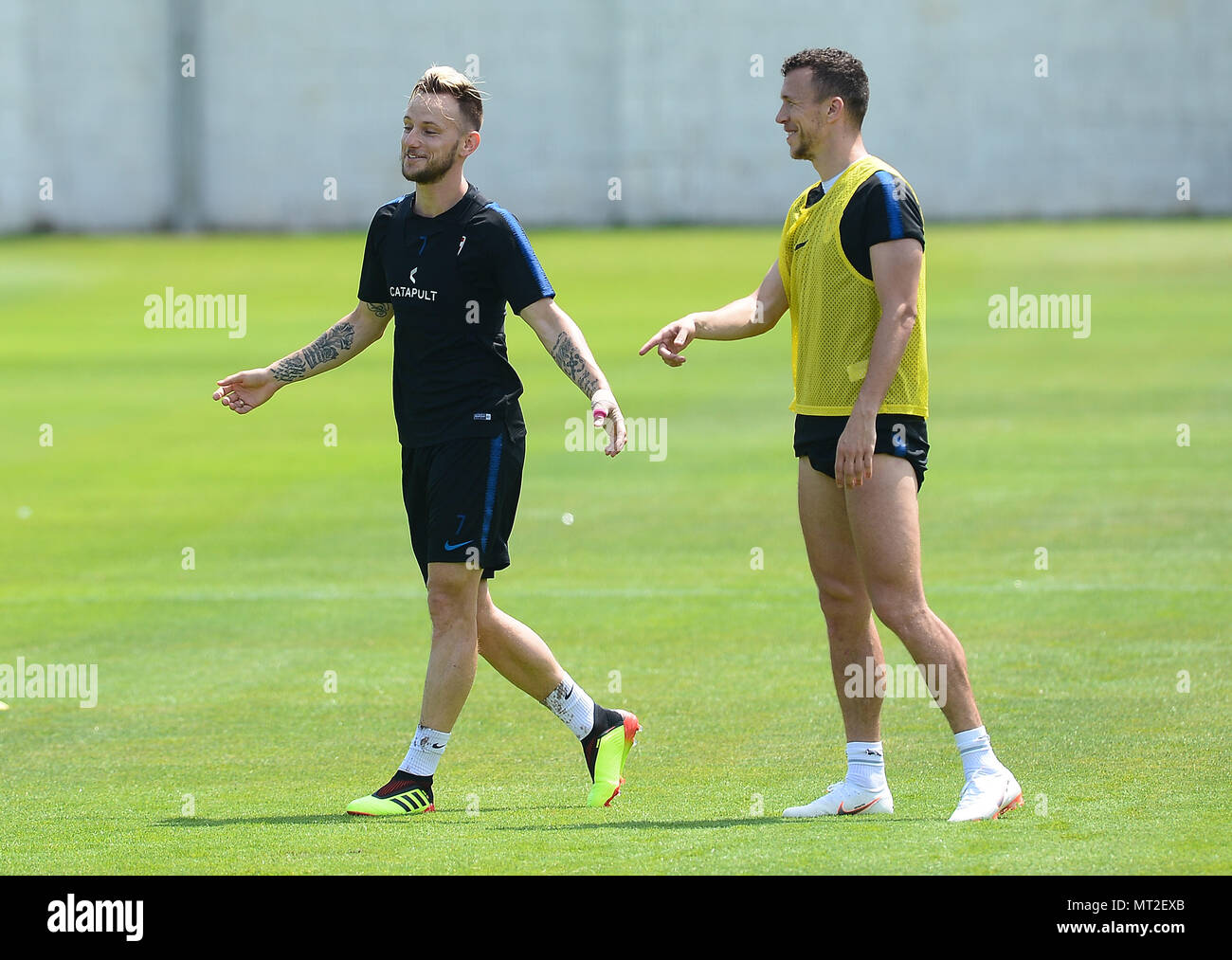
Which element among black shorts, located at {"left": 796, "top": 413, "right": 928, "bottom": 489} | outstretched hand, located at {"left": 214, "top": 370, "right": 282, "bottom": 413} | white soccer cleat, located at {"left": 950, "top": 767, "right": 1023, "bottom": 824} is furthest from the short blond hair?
white soccer cleat, located at {"left": 950, "top": 767, "right": 1023, "bottom": 824}

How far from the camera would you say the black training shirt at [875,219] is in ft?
18.3

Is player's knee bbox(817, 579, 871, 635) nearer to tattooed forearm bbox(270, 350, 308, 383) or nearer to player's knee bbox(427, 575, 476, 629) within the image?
player's knee bbox(427, 575, 476, 629)

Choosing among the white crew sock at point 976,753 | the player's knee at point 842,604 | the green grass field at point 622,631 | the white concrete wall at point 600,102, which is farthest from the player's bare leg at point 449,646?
the white concrete wall at point 600,102

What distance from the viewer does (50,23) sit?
150 ft

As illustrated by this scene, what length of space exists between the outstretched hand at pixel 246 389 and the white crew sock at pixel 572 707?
4.97ft

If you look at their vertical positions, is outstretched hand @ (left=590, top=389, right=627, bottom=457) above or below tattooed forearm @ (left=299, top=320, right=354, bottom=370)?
below

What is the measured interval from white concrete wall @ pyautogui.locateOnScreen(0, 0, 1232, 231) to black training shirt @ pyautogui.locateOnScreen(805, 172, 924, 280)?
4031cm

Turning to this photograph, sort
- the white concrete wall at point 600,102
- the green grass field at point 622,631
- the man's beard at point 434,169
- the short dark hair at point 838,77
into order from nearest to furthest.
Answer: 1. the green grass field at point 622,631
2. the short dark hair at point 838,77
3. the man's beard at point 434,169
4. the white concrete wall at point 600,102

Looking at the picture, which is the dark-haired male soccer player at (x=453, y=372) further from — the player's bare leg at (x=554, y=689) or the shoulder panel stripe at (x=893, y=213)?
the shoulder panel stripe at (x=893, y=213)

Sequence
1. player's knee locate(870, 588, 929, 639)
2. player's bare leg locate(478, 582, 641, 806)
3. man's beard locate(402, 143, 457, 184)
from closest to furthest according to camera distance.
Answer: player's knee locate(870, 588, 929, 639) < man's beard locate(402, 143, 457, 184) < player's bare leg locate(478, 582, 641, 806)

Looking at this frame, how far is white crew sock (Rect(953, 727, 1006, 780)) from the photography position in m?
5.65

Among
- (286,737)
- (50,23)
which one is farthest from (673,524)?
(50,23)

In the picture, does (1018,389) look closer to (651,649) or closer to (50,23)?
(651,649)

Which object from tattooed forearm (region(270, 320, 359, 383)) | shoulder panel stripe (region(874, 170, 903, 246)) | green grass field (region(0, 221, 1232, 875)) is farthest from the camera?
tattooed forearm (region(270, 320, 359, 383))
